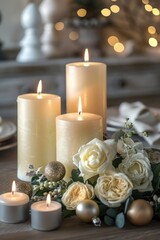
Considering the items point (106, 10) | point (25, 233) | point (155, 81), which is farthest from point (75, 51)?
point (25, 233)

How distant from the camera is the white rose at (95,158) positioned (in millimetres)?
935

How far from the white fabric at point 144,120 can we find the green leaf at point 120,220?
469 millimetres

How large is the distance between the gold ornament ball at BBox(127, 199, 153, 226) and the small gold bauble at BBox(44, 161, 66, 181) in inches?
5.9

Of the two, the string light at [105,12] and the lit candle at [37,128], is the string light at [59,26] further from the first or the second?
the lit candle at [37,128]

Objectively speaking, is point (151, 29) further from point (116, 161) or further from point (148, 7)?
point (116, 161)

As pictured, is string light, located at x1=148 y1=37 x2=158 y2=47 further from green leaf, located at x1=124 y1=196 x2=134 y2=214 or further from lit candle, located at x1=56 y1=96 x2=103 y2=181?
green leaf, located at x1=124 y1=196 x2=134 y2=214

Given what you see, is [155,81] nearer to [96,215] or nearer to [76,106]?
[76,106]

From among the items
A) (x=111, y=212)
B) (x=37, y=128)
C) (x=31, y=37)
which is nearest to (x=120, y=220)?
(x=111, y=212)

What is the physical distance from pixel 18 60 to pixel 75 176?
5.21ft

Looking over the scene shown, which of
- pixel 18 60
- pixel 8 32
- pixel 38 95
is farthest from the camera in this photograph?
pixel 8 32

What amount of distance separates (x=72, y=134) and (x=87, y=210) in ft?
0.57

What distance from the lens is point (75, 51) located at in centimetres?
275

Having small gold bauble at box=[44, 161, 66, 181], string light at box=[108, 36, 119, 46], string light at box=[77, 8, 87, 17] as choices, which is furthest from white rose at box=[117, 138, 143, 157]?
string light at box=[108, 36, 119, 46]

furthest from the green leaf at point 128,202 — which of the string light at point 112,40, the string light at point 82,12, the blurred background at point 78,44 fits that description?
the string light at point 112,40
